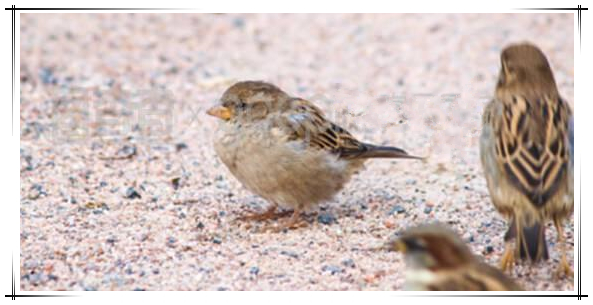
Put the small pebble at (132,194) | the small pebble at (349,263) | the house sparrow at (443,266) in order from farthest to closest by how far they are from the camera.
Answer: the small pebble at (132,194) < the small pebble at (349,263) < the house sparrow at (443,266)

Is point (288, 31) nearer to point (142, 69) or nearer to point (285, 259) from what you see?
point (142, 69)

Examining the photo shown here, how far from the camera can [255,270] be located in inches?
235

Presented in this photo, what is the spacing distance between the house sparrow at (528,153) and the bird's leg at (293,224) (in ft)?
5.27

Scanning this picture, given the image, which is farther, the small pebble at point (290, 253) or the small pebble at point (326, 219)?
the small pebble at point (326, 219)

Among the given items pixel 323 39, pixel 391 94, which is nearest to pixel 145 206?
pixel 391 94

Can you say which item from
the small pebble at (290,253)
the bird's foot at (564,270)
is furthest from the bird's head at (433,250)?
the small pebble at (290,253)

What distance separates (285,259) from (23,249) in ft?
5.46

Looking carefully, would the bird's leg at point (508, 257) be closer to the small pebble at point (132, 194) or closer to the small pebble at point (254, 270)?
the small pebble at point (254, 270)

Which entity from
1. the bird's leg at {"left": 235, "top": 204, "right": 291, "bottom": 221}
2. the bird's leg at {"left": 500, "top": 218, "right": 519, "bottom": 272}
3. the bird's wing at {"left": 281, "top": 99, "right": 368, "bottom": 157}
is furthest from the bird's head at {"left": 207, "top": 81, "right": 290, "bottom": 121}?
the bird's leg at {"left": 500, "top": 218, "right": 519, "bottom": 272}

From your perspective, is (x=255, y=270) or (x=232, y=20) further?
(x=232, y=20)

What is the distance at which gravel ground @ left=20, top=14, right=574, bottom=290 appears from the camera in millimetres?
6125

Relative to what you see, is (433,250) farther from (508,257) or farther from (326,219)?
(326,219)

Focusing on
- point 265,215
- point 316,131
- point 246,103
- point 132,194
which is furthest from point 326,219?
point 132,194

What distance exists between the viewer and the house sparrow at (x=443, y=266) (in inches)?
195
